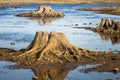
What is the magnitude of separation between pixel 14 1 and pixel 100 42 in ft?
417

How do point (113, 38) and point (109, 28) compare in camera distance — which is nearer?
point (113, 38)

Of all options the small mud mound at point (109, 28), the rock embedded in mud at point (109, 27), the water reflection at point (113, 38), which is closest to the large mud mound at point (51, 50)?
the water reflection at point (113, 38)

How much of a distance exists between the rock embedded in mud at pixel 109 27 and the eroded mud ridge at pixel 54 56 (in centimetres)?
1642

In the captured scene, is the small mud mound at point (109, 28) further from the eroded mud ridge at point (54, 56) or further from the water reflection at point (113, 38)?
the eroded mud ridge at point (54, 56)

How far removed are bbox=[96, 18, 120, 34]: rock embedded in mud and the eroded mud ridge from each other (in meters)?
16.4

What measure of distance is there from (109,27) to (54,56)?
21344mm

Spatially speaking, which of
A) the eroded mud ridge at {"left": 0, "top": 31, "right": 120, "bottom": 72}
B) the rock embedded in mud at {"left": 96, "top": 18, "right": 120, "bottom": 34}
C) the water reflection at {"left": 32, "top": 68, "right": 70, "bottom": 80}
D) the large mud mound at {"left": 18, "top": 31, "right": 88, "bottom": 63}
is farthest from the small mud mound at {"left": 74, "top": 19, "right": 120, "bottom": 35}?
the water reflection at {"left": 32, "top": 68, "right": 70, "bottom": 80}

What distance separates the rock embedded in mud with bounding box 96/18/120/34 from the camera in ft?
150

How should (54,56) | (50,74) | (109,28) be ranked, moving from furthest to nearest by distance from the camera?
1. (109,28)
2. (54,56)
3. (50,74)

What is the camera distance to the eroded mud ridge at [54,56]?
26.2 metres

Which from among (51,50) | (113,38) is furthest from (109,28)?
(51,50)

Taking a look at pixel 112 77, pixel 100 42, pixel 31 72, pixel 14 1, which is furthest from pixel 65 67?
pixel 14 1

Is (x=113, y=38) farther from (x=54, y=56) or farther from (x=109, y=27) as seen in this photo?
(x=54, y=56)

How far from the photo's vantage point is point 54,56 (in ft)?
90.0
